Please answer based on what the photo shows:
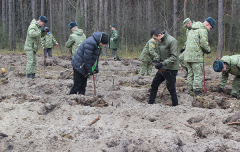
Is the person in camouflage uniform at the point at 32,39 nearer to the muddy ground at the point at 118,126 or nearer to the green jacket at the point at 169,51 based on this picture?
the muddy ground at the point at 118,126

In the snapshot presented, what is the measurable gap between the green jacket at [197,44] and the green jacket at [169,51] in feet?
3.86

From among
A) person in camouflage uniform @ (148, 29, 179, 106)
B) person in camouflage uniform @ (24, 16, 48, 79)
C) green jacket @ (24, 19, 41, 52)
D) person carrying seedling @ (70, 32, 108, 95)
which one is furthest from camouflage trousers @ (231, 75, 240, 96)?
green jacket @ (24, 19, 41, 52)

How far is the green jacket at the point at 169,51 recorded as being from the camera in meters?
5.02

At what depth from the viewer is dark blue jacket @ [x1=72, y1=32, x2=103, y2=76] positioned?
5.46 meters

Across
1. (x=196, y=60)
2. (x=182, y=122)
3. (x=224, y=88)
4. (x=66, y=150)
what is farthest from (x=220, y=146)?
(x=224, y=88)

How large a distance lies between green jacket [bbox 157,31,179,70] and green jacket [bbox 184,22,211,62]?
118 centimetres

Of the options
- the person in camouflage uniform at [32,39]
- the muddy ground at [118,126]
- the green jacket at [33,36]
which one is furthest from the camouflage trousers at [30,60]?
the muddy ground at [118,126]

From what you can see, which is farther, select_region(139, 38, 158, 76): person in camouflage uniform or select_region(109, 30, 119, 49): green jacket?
select_region(109, 30, 119, 49): green jacket

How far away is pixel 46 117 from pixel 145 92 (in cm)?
286

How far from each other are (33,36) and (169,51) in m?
4.58

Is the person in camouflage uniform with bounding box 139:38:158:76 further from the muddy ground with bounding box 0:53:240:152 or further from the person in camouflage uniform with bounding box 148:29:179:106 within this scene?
the person in camouflage uniform with bounding box 148:29:179:106

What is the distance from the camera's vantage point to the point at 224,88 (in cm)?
684

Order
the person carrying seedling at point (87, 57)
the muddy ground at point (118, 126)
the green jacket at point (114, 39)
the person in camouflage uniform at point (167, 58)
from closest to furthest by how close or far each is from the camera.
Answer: the muddy ground at point (118, 126) → the person in camouflage uniform at point (167, 58) → the person carrying seedling at point (87, 57) → the green jacket at point (114, 39)

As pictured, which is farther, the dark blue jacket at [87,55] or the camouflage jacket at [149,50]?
the camouflage jacket at [149,50]
